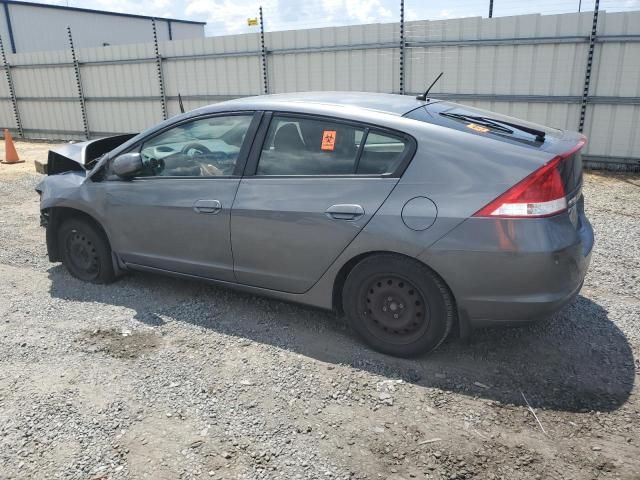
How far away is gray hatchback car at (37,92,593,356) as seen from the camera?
2.97 m

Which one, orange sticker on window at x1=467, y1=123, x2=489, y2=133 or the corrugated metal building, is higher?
the corrugated metal building

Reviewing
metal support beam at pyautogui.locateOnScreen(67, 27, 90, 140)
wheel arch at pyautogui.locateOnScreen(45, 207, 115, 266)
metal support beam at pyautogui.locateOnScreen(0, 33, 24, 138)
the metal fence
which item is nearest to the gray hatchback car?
wheel arch at pyautogui.locateOnScreen(45, 207, 115, 266)

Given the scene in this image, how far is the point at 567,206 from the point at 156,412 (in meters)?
2.56

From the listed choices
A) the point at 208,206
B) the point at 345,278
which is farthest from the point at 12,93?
the point at 345,278

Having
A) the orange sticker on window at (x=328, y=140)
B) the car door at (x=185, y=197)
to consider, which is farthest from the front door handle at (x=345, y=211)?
the car door at (x=185, y=197)

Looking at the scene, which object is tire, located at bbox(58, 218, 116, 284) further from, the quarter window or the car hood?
the quarter window

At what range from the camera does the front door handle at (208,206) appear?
3.79 meters

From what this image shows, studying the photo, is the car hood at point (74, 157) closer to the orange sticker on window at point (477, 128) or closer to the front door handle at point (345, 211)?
the front door handle at point (345, 211)

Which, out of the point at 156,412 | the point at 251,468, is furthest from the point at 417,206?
the point at 156,412

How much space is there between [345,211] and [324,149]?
0.47 m

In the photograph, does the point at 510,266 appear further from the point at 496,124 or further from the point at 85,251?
the point at 85,251

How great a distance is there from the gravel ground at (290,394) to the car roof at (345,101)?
1.55m

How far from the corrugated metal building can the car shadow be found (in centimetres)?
2211

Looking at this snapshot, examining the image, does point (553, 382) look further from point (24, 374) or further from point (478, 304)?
point (24, 374)
